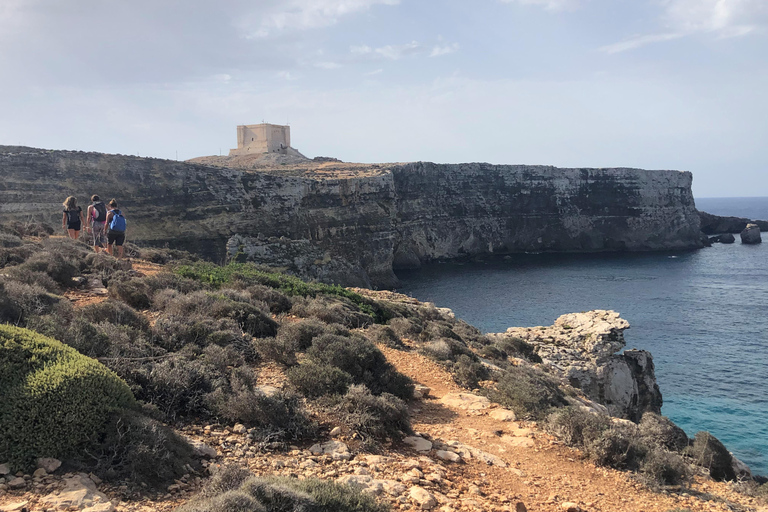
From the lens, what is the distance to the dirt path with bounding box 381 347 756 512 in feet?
18.4

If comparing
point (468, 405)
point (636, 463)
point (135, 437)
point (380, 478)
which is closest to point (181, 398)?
point (135, 437)

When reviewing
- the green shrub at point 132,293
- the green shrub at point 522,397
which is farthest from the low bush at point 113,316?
the green shrub at point 522,397

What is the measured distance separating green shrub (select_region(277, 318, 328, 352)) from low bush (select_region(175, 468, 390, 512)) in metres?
4.19

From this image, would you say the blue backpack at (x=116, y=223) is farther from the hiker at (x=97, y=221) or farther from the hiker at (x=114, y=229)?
the hiker at (x=97, y=221)

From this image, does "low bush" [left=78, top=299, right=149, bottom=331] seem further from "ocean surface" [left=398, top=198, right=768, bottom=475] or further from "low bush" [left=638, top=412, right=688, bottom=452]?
"ocean surface" [left=398, top=198, right=768, bottom=475]

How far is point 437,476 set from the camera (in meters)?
5.46

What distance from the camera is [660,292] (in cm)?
4684

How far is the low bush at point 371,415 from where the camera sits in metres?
6.12

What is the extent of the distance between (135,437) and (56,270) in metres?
7.83

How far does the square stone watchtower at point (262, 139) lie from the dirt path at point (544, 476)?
230 feet

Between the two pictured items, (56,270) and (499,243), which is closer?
(56,270)

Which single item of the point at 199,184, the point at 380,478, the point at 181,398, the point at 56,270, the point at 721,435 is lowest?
the point at 721,435

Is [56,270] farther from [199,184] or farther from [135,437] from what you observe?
[199,184]

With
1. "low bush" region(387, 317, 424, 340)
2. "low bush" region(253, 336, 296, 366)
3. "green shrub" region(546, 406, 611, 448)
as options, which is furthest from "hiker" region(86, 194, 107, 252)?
"green shrub" region(546, 406, 611, 448)
